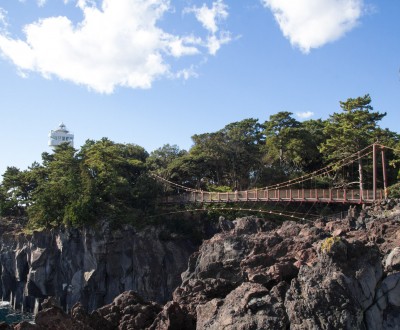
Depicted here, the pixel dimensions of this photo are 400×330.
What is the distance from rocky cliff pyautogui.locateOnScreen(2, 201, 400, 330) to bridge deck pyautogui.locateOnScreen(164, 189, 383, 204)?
4459mm

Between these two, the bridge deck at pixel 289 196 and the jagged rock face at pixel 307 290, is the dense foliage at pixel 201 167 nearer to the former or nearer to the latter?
the bridge deck at pixel 289 196

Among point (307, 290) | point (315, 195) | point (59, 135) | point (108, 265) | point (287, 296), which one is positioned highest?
point (59, 135)

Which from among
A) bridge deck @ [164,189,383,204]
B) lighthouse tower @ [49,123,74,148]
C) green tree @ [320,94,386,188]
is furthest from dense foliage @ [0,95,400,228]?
lighthouse tower @ [49,123,74,148]

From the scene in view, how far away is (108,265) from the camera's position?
28031mm

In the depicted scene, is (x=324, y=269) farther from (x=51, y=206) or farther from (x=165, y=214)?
(x=51, y=206)

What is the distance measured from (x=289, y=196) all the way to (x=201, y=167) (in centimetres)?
1144

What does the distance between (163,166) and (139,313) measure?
25.9 meters

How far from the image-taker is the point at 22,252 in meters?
32.5

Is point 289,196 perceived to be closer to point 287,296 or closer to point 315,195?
point 315,195

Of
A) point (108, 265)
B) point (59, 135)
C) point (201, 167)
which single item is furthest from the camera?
point (59, 135)

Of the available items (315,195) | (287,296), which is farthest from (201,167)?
(287,296)

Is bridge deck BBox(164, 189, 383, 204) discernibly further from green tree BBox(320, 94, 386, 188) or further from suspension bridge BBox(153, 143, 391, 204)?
green tree BBox(320, 94, 386, 188)

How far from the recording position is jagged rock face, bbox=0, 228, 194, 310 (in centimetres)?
2753

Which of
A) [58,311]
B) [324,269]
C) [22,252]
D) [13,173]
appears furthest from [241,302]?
[13,173]
